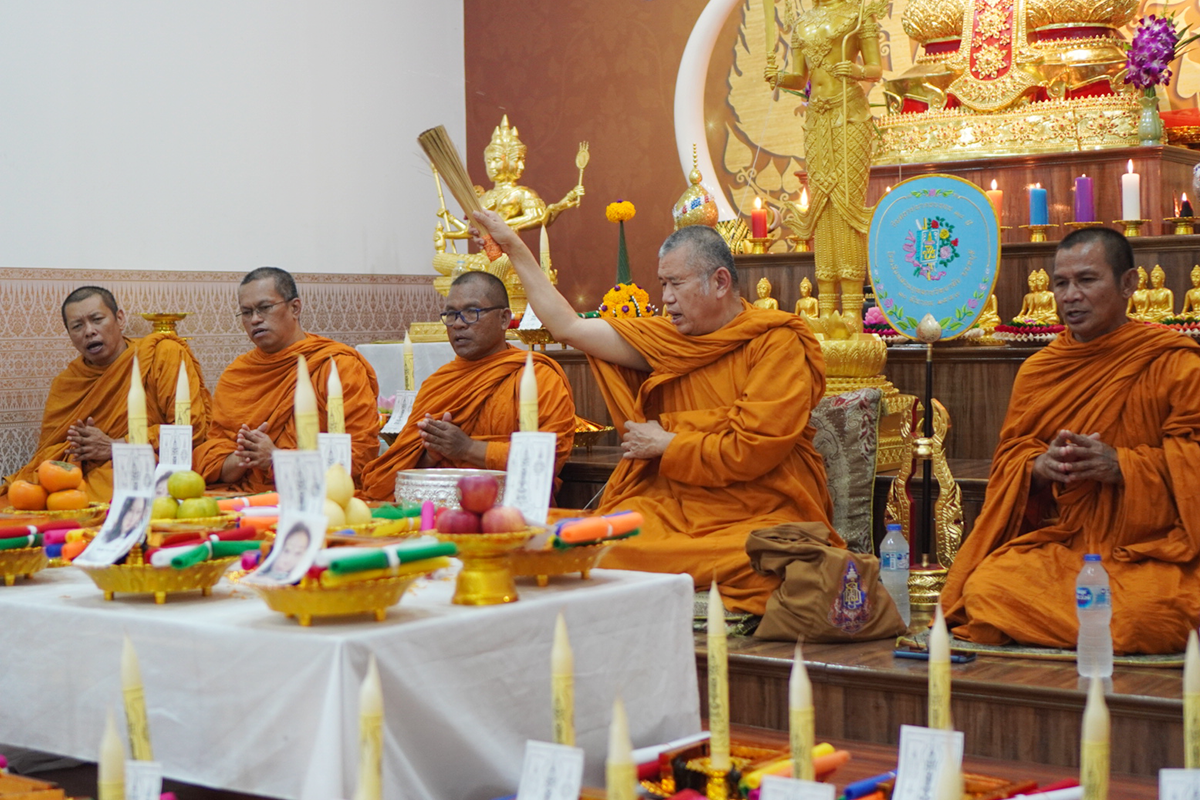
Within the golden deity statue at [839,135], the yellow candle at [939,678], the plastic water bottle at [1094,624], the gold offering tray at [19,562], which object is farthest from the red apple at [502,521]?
the golden deity statue at [839,135]

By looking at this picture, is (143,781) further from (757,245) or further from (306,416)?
(757,245)

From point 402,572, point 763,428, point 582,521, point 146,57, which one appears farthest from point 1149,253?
point 146,57

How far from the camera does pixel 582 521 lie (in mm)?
2371

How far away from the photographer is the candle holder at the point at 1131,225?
5428 mm

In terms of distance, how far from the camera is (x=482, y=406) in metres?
4.80

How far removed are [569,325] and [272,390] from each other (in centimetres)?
156

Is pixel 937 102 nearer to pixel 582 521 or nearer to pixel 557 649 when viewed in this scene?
pixel 582 521

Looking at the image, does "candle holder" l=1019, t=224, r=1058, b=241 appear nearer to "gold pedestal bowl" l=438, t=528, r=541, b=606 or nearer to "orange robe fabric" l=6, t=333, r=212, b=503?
"orange robe fabric" l=6, t=333, r=212, b=503

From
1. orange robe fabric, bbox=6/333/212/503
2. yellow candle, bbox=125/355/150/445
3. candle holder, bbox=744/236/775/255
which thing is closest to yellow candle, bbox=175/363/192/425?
yellow candle, bbox=125/355/150/445

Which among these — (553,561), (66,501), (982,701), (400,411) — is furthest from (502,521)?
(400,411)

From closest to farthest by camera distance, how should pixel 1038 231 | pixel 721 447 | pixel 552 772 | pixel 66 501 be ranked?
pixel 552 772 → pixel 66 501 → pixel 721 447 → pixel 1038 231

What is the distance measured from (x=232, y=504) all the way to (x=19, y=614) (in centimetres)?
58

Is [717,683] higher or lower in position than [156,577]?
lower

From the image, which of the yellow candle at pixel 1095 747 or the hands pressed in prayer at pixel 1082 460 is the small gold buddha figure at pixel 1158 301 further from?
the yellow candle at pixel 1095 747
